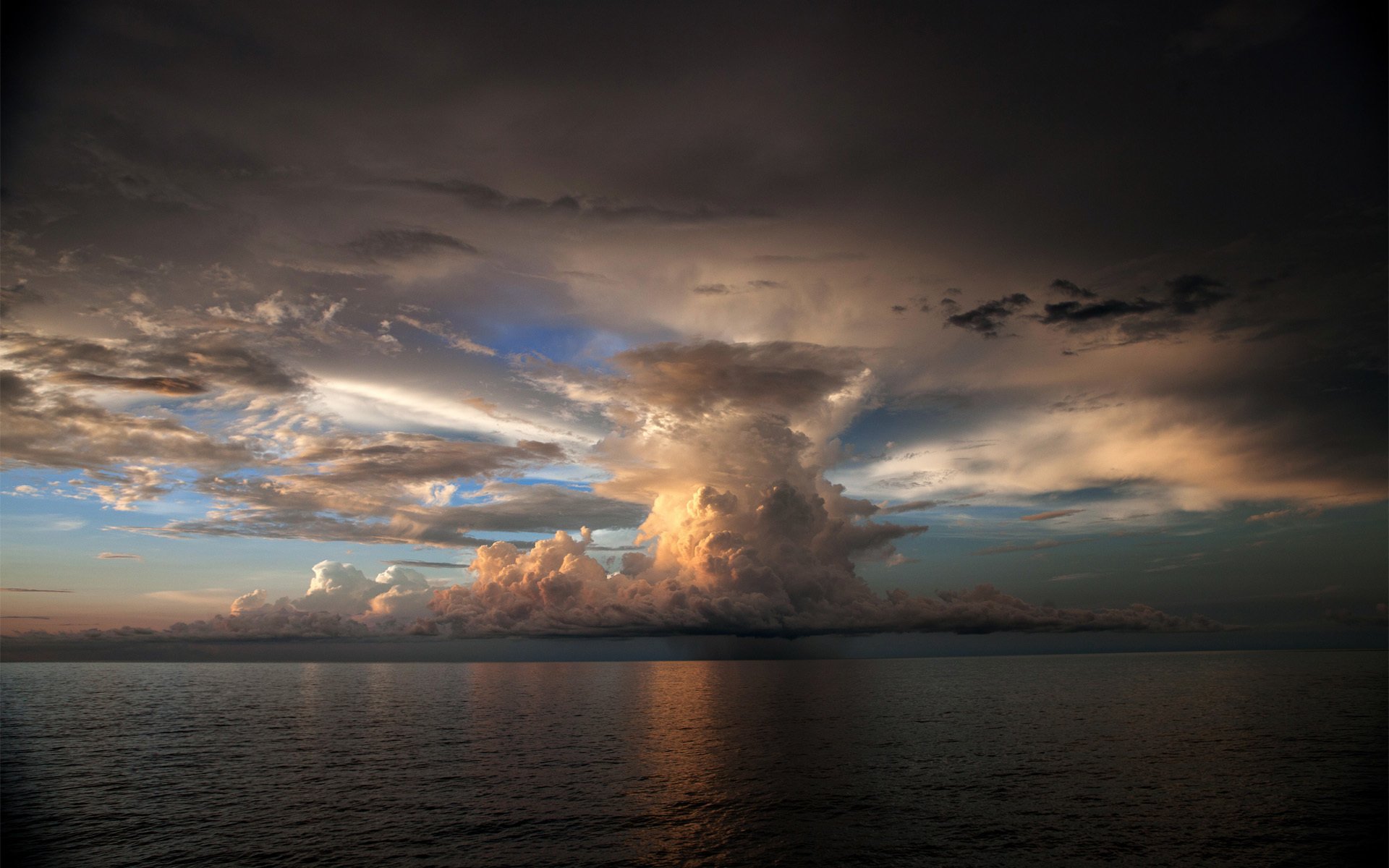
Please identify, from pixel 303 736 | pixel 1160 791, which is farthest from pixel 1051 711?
pixel 303 736

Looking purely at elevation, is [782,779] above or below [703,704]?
above

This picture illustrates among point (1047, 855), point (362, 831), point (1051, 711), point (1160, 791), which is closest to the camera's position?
point (1047, 855)

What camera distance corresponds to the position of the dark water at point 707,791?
4706cm

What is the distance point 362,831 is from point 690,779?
31844 mm

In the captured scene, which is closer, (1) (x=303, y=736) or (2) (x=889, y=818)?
(2) (x=889, y=818)

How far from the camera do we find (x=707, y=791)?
6469 centimetres

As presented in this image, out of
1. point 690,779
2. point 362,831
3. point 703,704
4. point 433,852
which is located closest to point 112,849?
point 362,831

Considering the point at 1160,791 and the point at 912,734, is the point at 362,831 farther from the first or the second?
the point at 912,734

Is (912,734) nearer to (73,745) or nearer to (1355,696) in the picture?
(73,745)

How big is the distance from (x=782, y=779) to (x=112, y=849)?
55700mm

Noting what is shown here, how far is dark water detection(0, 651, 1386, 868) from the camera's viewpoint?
4706cm

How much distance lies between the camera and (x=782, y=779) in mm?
68812

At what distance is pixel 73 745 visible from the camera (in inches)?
3674

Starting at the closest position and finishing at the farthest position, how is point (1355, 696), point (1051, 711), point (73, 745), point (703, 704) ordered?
1. point (73, 745)
2. point (1051, 711)
3. point (1355, 696)
4. point (703, 704)
